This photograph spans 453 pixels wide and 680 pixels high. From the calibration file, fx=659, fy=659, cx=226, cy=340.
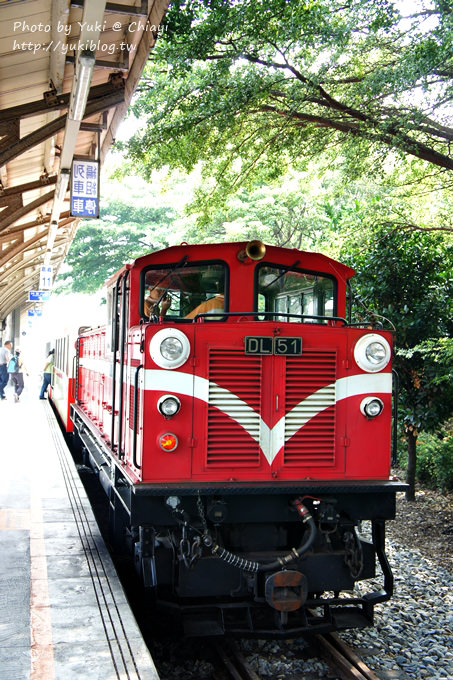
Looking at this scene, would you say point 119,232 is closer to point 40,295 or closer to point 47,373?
point 40,295

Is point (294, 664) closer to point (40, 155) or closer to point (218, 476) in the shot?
point (218, 476)

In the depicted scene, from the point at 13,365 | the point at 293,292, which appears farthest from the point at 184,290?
the point at 13,365

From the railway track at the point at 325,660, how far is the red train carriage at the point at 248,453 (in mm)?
224

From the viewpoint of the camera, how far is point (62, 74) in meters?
8.50

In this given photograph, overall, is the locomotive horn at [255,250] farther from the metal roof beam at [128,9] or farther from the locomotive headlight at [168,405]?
the metal roof beam at [128,9]

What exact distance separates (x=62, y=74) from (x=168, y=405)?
5622 mm

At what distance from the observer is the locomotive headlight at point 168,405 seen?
4.82 m

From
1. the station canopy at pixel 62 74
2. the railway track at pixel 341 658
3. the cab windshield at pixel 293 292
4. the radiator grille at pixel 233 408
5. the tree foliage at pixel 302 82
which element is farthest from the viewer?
the tree foliage at pixel 302 82

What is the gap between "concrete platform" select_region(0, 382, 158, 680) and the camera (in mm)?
3918

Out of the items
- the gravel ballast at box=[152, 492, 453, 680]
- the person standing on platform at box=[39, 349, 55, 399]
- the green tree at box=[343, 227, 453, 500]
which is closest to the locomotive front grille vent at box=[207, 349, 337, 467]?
the gravel ballast at box=[152, 492, 453, 680]

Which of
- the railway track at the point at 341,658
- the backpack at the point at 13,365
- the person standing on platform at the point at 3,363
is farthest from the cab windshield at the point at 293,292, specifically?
the backpack at the point at 13,365

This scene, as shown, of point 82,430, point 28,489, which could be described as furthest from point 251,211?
point 28,489

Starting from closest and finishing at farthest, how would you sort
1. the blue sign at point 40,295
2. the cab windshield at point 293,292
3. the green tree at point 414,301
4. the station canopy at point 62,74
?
the cab windshield at point 293,292
the station canopy at point 62,74
the green tree at point 414,301
the blue sign at point 40,295

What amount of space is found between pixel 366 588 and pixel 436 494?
4882 mm
